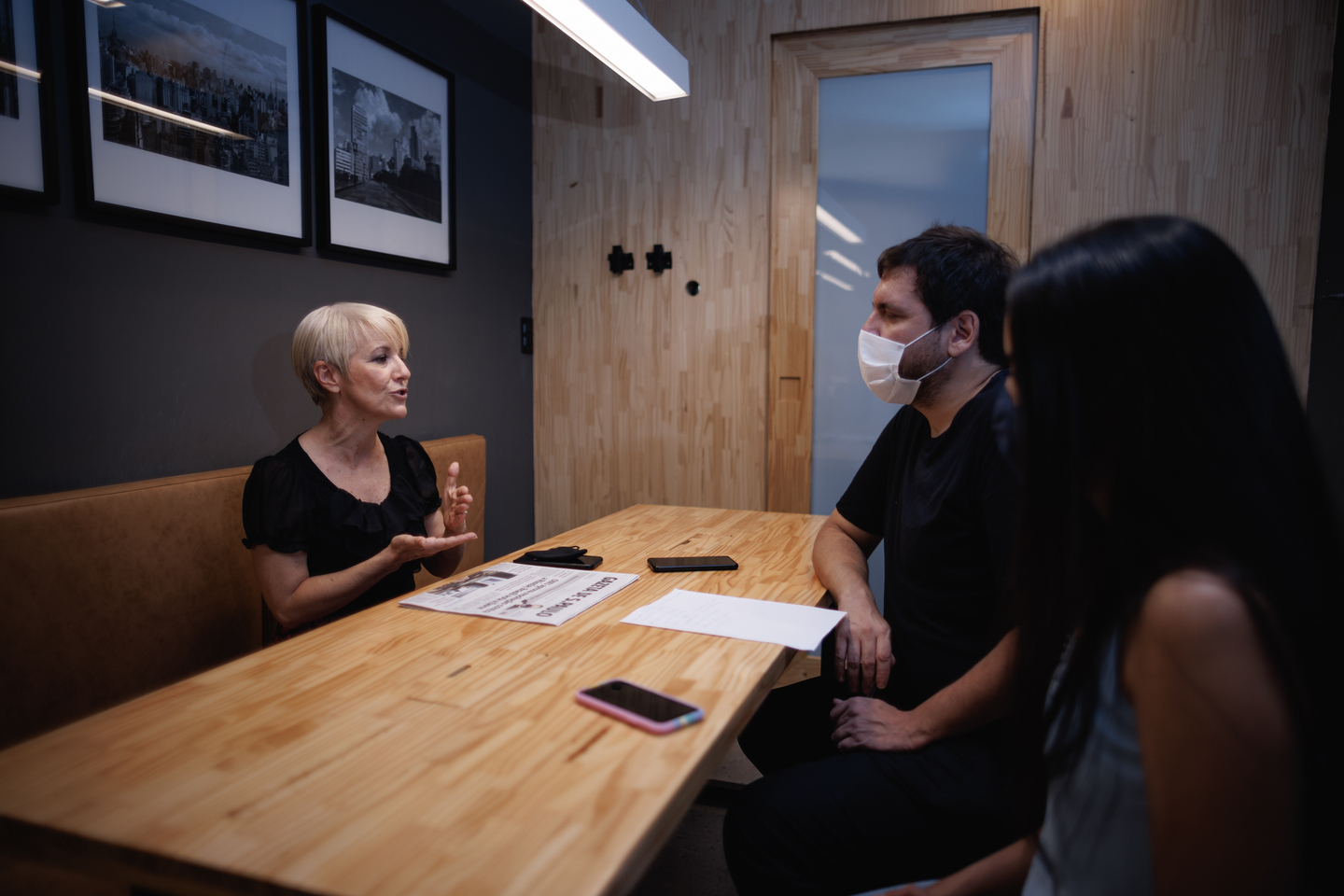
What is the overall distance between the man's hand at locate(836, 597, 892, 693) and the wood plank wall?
73.0 inches

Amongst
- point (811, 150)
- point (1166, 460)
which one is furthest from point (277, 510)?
point (811, 150)

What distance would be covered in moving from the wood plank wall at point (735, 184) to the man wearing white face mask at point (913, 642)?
5.16 ft

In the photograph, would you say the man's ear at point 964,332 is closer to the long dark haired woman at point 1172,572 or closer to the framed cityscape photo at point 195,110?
the long dark haired woman at point 1172,572

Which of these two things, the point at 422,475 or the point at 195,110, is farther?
the point at 422,475

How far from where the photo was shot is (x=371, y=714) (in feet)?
3.09

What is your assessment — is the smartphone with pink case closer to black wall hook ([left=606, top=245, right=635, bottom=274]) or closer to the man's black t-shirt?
the man's black t-shirt

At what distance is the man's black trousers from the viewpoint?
113cm

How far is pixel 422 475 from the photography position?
1984 millimetres

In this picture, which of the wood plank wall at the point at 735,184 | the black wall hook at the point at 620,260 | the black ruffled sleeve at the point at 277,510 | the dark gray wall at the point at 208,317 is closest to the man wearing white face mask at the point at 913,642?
the black ruffled sleeve at the point at 277,510

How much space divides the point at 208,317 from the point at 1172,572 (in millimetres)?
2084

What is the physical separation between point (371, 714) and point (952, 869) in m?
0.88

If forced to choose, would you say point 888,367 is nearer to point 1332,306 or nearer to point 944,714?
point 944,714

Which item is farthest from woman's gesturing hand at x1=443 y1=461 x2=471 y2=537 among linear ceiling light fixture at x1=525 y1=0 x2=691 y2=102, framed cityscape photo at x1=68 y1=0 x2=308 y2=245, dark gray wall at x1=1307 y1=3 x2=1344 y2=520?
dark gray wall at x1=1307 y1=3 x2=1344 y2=520

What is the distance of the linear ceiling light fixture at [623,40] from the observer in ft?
6.02
